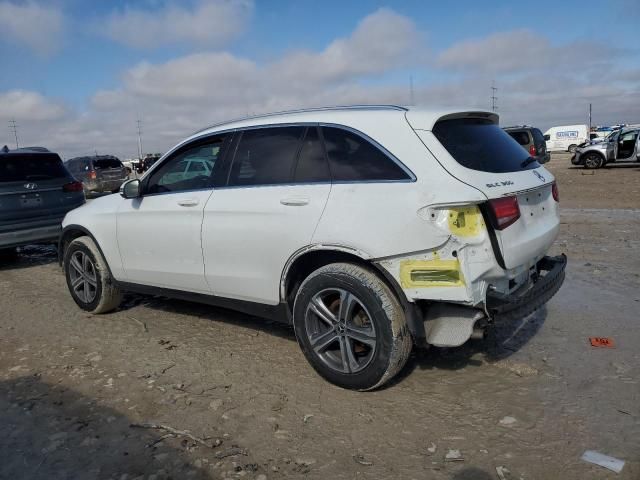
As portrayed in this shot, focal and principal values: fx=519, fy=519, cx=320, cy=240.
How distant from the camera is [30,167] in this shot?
8180 mm

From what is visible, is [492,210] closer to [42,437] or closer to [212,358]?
[212,358]

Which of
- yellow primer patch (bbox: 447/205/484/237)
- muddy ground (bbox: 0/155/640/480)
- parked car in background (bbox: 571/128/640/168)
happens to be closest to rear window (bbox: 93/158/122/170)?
muddy ground (bbox: 0/155/640/480)

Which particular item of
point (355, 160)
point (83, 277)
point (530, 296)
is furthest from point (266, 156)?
point (83, 277)

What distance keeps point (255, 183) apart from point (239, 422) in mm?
1708

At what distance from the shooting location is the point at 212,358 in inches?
163

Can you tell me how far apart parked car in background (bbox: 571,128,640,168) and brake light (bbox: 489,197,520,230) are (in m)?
21.8

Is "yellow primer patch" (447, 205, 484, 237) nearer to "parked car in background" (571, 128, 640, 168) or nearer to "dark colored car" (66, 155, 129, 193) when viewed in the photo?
"dark colored car" (66, 155, 129, 193)

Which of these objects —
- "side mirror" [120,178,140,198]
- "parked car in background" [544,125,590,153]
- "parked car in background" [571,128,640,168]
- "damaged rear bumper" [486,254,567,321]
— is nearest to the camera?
"damaged rear bumper" [486,254,567,321]

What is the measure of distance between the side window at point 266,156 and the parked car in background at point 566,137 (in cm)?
5333

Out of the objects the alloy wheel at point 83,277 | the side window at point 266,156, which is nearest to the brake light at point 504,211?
the side window at point 266,156

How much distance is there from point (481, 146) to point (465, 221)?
754 mm

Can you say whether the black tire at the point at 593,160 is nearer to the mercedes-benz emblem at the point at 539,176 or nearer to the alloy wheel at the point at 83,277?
the mercedes-benz emblem at the point at 539,176

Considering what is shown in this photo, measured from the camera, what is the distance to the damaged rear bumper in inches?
121

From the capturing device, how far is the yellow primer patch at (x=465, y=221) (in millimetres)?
2979
